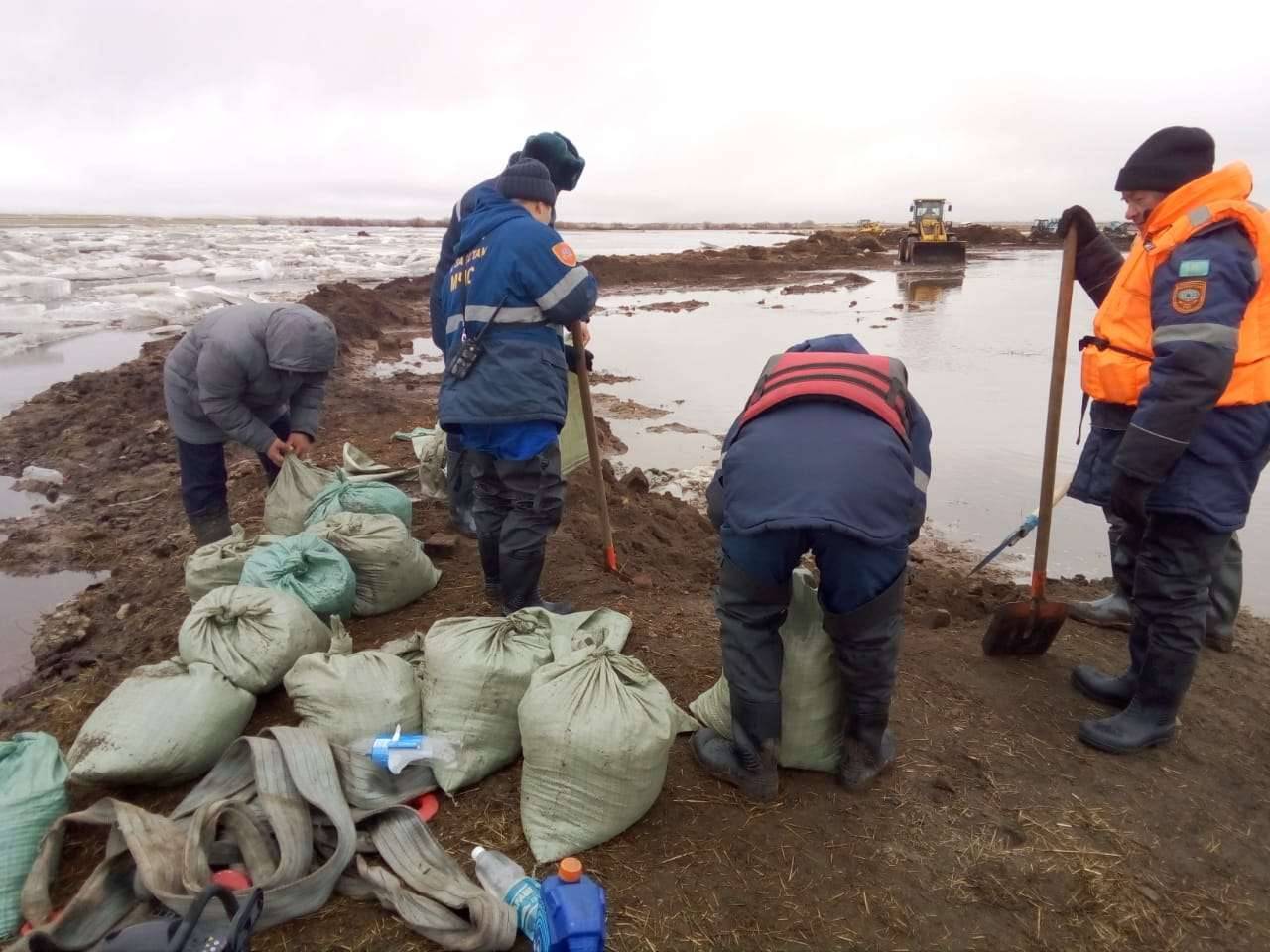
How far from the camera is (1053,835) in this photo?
7.47ft

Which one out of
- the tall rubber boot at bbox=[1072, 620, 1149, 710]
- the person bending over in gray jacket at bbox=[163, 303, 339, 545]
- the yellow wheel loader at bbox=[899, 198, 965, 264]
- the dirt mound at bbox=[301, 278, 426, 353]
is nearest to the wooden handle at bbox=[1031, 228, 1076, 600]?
the tall rubber boot at bbox=[1072, 620, 1149, 710]

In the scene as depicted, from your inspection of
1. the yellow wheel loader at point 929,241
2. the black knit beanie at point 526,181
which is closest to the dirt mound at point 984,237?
the yellow wheel loader at point 929,241

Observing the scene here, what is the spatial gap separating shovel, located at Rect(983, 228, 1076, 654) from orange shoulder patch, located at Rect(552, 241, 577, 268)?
6.19 ft

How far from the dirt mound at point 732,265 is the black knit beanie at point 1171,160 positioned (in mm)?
19706

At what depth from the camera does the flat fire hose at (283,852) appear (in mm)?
1843

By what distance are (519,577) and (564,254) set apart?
130 centimetres

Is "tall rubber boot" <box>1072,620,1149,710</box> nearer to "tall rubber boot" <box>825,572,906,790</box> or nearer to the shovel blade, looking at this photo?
the shovel blade

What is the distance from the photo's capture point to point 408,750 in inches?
92.2

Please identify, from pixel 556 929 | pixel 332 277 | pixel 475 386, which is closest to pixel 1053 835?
pixel 556 929

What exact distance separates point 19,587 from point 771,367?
4.55 meters

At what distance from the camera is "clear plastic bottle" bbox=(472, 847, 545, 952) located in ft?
6.08

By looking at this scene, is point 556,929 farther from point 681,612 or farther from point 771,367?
point 681,612

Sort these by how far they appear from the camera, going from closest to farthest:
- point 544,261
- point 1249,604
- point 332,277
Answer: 1. point 544,261
2. point 1249,604
3. point 332,277

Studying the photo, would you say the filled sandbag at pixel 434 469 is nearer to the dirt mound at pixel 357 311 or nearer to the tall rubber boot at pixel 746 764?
the tall rubber boot at pixel 746 764
